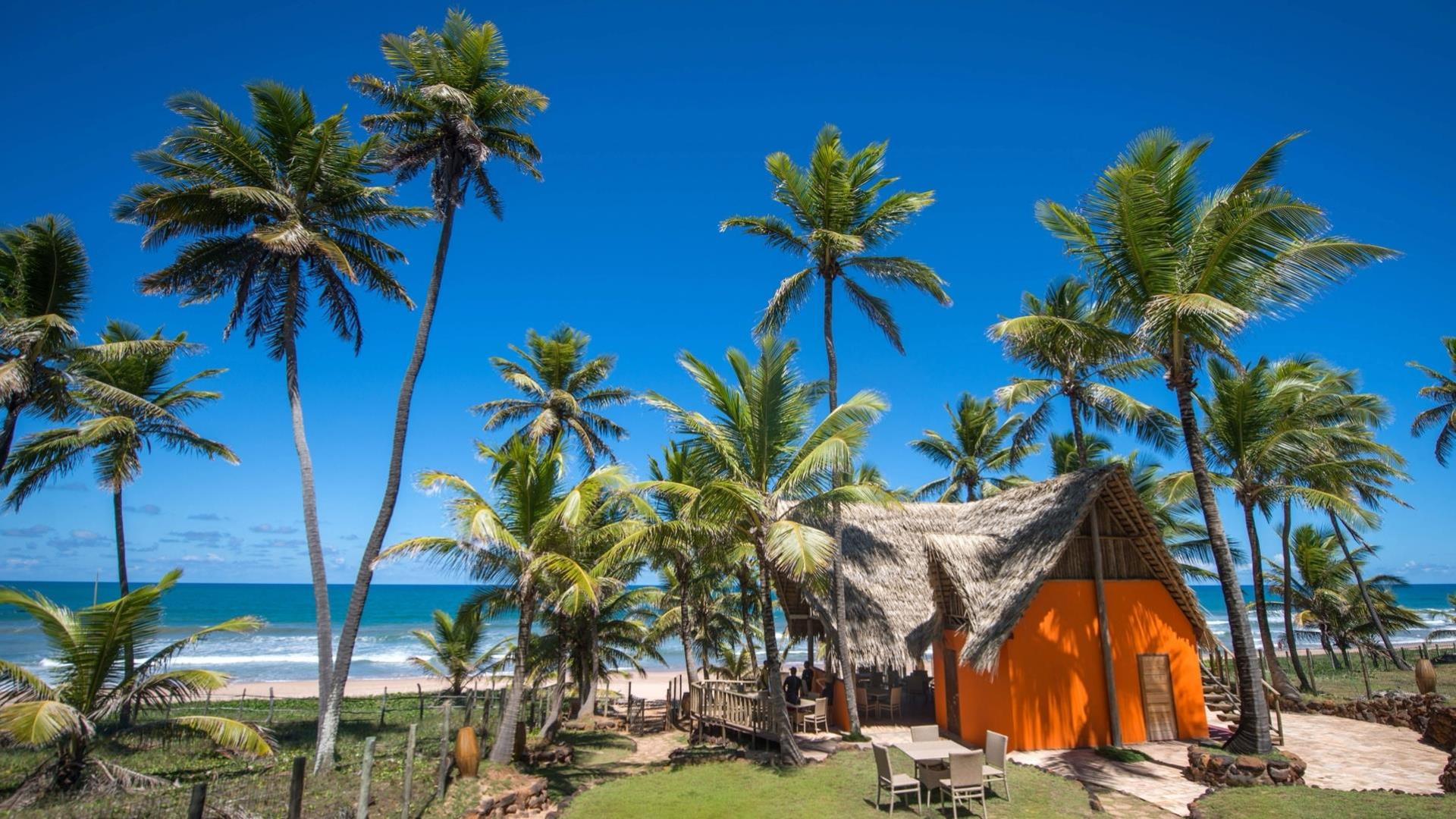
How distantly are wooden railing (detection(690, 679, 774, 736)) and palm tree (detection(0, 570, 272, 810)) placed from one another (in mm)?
9039

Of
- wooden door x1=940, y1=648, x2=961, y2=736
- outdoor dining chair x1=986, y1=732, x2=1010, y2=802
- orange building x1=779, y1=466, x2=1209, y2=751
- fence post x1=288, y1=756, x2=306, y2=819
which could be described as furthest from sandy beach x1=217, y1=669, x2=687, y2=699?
fence post x1=288, y1=756, x2=306, y2=819

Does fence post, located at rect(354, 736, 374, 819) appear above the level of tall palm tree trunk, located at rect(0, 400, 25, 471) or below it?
below

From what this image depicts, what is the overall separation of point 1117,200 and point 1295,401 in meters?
11.0

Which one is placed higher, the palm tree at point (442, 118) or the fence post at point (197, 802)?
the palm tree at point (442, 118)

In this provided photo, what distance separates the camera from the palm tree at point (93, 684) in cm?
909

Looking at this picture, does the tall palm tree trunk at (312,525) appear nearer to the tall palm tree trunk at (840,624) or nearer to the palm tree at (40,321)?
the palm tree at (40,321)

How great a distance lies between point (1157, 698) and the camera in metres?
13.6

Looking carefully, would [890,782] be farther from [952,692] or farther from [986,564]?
[986,564]

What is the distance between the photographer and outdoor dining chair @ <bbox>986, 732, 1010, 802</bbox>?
9.66m

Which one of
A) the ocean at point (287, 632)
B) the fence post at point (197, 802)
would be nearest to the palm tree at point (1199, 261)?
the fence post at point (197, 802)

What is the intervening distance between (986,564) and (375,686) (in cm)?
3572

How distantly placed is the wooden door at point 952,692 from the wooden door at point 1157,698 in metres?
3.37

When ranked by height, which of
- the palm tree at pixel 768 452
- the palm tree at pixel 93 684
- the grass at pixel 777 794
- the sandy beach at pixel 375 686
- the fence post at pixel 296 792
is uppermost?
the palm tree at pixel 768 452

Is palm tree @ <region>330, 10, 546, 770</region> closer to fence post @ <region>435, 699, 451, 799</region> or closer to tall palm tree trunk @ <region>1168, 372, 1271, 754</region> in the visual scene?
fence post @ <region>435, 699, 451, 799</region>
